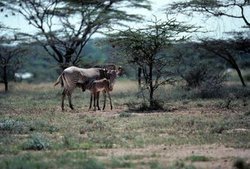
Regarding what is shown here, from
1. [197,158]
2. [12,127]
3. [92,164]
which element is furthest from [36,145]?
[197,158]

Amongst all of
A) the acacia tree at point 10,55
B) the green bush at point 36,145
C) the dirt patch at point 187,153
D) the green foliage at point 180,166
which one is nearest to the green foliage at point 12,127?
the green bush at point 36,145

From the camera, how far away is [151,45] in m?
21.4

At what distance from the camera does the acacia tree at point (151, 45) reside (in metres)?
21.2

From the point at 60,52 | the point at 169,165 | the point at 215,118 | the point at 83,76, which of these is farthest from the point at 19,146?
the point at 60,52

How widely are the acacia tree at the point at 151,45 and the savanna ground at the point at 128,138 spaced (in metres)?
1.43

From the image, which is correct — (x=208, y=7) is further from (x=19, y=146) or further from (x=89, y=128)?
(x=19, y=146)

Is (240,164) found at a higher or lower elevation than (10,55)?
lower

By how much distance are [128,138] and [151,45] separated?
8.55 meters

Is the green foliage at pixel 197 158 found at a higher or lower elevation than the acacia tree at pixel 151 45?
lower

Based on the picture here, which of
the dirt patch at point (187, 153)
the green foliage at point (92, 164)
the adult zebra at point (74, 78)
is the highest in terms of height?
the adult zebra at point (74, 78)

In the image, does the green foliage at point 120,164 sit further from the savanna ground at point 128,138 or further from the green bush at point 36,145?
the green bush at point 36,145

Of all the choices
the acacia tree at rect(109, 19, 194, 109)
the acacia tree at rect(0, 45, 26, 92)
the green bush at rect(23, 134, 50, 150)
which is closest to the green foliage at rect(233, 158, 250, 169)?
the green bush at rect(23, 134, 50, 150)

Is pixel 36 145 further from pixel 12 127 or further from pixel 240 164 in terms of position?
pixel 240 164

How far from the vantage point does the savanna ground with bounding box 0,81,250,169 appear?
406 inches
